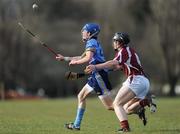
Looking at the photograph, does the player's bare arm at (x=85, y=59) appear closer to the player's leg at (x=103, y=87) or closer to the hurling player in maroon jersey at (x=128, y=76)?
the hurling player in maroon jersey at (x=128, y=76)

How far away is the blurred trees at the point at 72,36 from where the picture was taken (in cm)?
6831

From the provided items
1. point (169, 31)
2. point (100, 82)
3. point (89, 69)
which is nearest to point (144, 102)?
point (100, 82)

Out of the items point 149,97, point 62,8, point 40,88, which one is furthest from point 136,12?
point 149,97

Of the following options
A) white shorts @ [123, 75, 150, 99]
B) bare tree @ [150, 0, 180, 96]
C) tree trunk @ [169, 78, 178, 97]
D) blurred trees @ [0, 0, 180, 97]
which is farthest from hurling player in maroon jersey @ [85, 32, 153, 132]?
tree trunk @ [169, 78, 178, 97]

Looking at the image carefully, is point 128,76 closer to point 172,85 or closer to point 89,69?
point 89,69

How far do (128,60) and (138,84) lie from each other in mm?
585

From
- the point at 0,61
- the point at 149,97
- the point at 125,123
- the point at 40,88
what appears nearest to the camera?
the point at 125,123

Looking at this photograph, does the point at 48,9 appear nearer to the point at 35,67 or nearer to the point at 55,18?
the point at 55,18

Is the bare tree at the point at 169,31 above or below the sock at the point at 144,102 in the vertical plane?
above

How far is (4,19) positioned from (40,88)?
39.1 ft

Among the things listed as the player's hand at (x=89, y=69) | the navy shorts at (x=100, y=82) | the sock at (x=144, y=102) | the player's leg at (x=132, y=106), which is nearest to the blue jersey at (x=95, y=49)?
the navy shorts at (x=100, y=82)

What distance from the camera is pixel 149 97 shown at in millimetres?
16844

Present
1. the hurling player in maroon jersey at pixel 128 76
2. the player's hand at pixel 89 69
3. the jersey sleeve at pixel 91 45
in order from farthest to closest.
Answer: the jersey sleeve at pixel 91 45
the hurling player in maroon jersey at pixel 128 76
the player's hand at pixel 89 69

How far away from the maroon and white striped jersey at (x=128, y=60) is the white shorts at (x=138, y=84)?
0.13 meters
